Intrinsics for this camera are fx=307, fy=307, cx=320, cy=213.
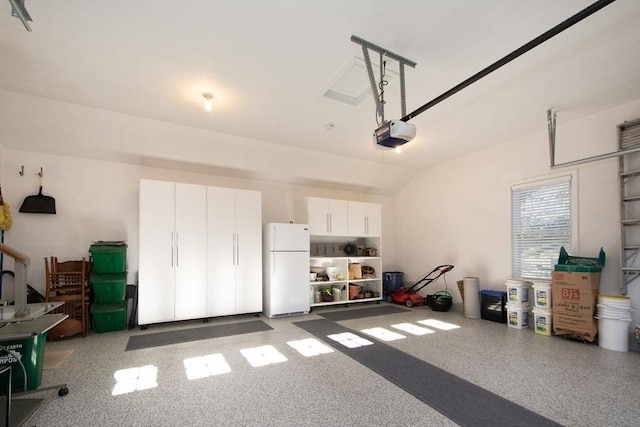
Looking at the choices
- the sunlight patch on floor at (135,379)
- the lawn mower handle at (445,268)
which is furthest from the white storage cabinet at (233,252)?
the lawn mower handle at (445,268)

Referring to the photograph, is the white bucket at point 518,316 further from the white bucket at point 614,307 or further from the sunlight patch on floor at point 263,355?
the sunlight patch on floor at point 263,355

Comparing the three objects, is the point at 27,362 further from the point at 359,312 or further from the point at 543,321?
the point at 543,321

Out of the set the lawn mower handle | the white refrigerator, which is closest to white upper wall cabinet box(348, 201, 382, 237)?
the white refrigerator

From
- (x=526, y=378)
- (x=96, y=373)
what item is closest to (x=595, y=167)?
(x=526, y=378)

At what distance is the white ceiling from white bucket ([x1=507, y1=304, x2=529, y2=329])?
300 cm

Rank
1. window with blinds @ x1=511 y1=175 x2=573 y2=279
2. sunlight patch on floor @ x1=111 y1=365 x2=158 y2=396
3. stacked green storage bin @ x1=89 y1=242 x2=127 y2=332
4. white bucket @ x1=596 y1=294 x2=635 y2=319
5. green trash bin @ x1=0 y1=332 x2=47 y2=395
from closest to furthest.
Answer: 1. green trash bin @ x1=0 y1=332 x2=47 y2=395
2. sunlight patch on floor @ x1=111 y1=365 x2=158 y2=396
3. white bucket @ x1=596 y1=294 x2=635 y2=319
4. stacked green storage bin @ x1=89 y1=242 x2=127 y2=332
5. window with blinds @ x1=511 y1=175 x2=573 y2=279

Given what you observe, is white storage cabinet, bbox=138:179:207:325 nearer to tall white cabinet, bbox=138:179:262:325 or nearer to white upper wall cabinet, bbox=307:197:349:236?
tall white cabinet, bbox=138:179:262:325

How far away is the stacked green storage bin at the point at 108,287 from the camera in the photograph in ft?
15.6

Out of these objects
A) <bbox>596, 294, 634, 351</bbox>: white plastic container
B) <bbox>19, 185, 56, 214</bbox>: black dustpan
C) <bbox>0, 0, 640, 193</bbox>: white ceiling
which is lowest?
<bbox>596, 294, 634, 351</bbox>: white plastic container

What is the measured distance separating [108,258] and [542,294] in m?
6.78

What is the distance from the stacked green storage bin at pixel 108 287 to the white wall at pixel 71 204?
59 centimetres

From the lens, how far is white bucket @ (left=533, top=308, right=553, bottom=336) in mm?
4629

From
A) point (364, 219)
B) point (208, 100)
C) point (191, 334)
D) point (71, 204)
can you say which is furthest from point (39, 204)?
point (364, 219)

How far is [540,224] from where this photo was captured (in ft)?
17.3
